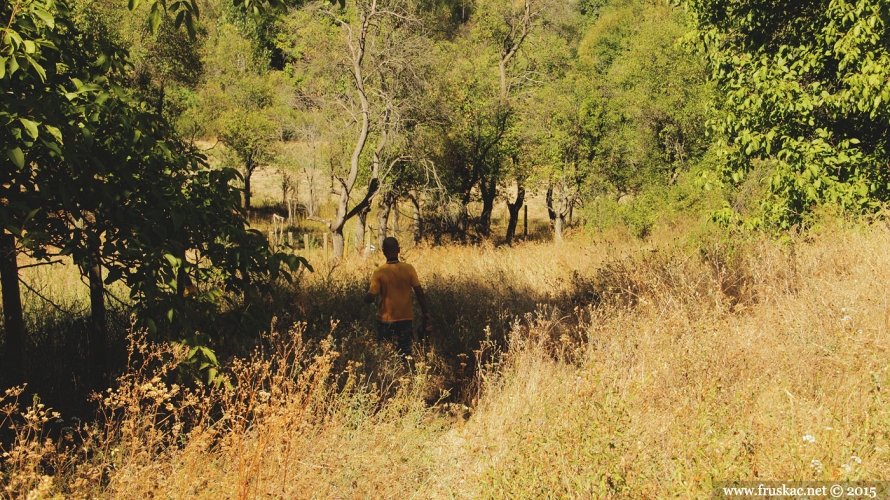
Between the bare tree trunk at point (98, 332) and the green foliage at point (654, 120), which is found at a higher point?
the green foliage at point (654, 120)

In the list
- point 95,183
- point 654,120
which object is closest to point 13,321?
point 95,183

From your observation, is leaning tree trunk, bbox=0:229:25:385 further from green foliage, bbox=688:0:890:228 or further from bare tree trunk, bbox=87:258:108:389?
green foliage, bbox=688:0:890:228

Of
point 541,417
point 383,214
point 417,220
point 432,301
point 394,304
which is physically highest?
point 383,214

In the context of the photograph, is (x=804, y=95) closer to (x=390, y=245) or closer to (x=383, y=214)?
(x=390, y=245)

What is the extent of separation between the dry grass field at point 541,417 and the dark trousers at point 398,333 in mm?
203

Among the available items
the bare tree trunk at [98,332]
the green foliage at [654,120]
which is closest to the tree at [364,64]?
the bare tree trunk at [98,332]

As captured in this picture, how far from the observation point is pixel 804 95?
8.21 meters

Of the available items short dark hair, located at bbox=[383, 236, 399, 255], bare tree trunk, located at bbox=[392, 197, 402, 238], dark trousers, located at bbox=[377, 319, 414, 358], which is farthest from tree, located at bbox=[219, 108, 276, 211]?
dark trousers, located at bbox=[377, 319, 414, 358]

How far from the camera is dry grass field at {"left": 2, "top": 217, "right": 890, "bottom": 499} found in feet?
10.5

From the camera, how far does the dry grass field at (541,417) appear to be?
321 centimetres

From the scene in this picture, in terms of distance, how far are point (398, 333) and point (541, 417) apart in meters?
2.46

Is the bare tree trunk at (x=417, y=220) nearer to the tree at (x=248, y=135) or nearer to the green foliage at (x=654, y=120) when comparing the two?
the green foliage at (x=654, y=120)

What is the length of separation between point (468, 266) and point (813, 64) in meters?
6.43

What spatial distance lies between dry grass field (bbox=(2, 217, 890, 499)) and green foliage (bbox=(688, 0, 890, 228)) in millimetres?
1903
